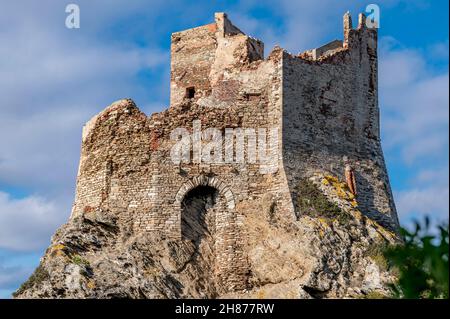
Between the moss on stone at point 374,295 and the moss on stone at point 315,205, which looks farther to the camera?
the moss on stone at point 315,205

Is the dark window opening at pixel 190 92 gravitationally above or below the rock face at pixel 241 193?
above

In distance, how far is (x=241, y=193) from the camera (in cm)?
2695

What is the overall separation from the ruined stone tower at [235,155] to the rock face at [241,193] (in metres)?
0.03

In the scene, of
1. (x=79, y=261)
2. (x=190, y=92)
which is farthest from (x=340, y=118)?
(x=79, y=261)

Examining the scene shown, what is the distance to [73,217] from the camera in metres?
27.7

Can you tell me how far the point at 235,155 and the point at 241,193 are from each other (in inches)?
44.0

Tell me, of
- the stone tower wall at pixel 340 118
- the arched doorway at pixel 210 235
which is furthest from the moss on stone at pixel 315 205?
the arched doorway at pixel 210 235

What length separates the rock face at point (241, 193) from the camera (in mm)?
25203

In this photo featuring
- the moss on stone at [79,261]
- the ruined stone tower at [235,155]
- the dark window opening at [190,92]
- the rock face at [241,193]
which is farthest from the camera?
the dark window opening at [190,92]

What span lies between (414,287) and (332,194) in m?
13.5

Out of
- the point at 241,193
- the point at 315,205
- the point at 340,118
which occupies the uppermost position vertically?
the point at 340,118

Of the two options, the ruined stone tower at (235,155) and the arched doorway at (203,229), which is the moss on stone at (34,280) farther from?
the arched doorway at (203,229)

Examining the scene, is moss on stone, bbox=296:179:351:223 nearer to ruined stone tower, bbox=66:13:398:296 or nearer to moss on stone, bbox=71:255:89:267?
ruined stone tower, bbox=66:13:398:296

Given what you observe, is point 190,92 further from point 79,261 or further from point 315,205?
point 79,261
